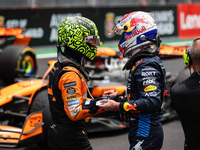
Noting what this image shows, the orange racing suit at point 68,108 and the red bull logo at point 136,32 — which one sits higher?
the red bull logo at point 136,32

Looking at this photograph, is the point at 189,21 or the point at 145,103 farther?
the point at 189,21

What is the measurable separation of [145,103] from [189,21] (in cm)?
1899

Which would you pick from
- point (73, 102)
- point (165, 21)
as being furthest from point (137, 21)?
point (165, 21)

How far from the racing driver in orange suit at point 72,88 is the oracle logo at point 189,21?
18.0 m

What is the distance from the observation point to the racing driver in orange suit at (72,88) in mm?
2996

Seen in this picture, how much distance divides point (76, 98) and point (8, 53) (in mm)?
5593

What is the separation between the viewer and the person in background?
262 cm

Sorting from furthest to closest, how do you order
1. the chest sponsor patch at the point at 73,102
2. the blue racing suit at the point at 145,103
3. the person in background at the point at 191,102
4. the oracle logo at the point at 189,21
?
1. the oracle logo at the point at 189,21
2. the chest sponsor patch at the point at 73,102
3. the blue racing suit at the point at 145,103
4. the person in background at the point at 191,102

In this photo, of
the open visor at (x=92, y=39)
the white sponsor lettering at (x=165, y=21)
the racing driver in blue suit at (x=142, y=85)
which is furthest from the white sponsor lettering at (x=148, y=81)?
the white sponsor lettering at (x=165, y=21)

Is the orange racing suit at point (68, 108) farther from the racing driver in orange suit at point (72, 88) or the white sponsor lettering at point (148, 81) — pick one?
the white sponsor lettering at point (148, 81)

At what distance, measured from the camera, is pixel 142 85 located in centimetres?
291

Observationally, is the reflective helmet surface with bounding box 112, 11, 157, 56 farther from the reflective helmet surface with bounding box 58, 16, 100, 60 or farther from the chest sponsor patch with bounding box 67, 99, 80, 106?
the chest sponsor patch with bounding box 67, 99, 80, 106

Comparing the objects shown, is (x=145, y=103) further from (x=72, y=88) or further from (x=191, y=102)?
(x=72, y=88)

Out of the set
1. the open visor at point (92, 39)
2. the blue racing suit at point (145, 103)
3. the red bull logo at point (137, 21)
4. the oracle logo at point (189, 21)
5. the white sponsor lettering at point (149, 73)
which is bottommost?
the oracle logo at point (189, 21)
